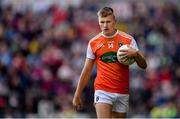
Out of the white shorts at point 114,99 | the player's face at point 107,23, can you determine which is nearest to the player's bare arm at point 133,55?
the player's face at point 107,23

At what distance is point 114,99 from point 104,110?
28 centimetres

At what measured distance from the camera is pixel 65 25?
75.7ft

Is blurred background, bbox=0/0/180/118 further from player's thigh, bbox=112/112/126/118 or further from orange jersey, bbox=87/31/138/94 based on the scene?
orange jersey, bbox=87/31/138/94

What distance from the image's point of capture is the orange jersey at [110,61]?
447 inches

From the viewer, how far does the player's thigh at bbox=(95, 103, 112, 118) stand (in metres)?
11.2

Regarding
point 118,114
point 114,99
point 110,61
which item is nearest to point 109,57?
point 110,61

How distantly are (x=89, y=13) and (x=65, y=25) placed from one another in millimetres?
961

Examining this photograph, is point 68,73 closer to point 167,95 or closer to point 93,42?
point 167,95

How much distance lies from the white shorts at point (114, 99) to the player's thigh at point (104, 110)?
0.06 meters

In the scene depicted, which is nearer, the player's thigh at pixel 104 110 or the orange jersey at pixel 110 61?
the player's thigh at pixel 104 110

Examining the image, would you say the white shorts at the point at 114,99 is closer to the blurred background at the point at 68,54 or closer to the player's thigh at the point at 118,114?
the player's thigh at the point at 118,114

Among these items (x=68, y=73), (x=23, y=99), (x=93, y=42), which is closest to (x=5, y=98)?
(x=23, y=99)

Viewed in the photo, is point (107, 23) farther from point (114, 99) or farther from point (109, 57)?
point (114, 99)

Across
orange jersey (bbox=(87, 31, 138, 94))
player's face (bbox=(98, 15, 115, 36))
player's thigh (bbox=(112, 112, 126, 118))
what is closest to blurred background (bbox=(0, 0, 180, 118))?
player's thigh (bbox=(112, 112, 126, 118))
